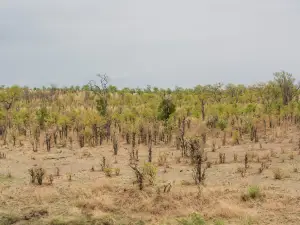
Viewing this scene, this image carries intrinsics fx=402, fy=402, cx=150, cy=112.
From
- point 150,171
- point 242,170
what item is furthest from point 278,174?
point 150,171

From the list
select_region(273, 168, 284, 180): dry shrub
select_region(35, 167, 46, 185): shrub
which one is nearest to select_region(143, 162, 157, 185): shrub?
select_region(35, 167, 46, 185): shrub

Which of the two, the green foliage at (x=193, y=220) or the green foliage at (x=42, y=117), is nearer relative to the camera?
the green foliage at (x=193, y=220)

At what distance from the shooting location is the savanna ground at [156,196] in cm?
1541

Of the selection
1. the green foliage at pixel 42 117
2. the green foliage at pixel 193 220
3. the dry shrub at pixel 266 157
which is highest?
the green foliage at pixel 42 117

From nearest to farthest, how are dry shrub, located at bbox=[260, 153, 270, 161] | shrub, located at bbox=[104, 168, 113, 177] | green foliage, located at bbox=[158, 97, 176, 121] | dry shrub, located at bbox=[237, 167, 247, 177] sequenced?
dry shrub, located at bbox=[237, 167, 247, 177] → shrub, located at bbox=[104, 168, 113, 177] → dry shrub, located at bbox=[260, 153, 270, 161] → green foliage, located at bbox=[158, 97, 176, 121]

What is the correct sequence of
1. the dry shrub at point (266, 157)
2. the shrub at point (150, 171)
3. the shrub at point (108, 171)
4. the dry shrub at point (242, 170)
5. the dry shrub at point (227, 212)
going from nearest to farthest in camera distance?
the dry shrub at point (227, 212) < the shrub at point (150, 171) < the dry shrub at point (242, 170) < the shrub at point (108, 171) < the dry shrub at point (266, 157)

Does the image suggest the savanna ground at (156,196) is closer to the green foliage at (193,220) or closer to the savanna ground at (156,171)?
the savanna ground at (156,171)

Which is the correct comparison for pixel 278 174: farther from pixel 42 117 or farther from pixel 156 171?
pixel 42 117

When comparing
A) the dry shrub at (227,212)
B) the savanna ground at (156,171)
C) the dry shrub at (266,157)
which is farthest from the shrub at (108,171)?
the dry shrub at (266,157)

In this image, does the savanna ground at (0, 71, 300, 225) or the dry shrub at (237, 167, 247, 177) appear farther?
the dry shrub at (237, 167, 247, 177)

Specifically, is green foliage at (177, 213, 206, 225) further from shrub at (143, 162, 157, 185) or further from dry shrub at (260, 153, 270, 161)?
dry shrub at (260, 153, 270, 161)

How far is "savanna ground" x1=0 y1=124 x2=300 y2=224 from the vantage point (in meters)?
15.4

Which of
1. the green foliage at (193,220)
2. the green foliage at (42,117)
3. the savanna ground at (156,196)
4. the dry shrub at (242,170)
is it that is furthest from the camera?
the green foliage at (42,117)

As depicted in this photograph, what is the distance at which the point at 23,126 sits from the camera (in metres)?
43.7
